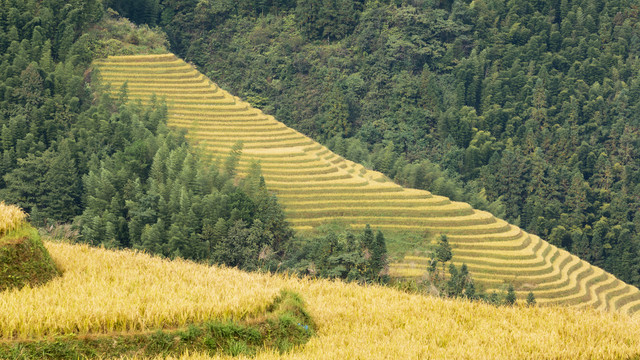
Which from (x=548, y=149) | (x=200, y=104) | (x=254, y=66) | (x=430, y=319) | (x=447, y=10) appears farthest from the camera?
(x=447, y=10)

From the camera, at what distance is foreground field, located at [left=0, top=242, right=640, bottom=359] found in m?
5.39

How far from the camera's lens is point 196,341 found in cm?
541

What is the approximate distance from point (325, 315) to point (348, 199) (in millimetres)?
27091

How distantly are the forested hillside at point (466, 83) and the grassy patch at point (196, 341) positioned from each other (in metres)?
38.6

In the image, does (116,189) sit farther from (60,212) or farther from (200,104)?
(200,104)

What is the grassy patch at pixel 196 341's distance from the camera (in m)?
4.98

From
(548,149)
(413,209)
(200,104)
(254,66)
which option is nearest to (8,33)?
(200,104)

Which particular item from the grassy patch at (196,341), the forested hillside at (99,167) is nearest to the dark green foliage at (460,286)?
the forested hillside at (99,167)

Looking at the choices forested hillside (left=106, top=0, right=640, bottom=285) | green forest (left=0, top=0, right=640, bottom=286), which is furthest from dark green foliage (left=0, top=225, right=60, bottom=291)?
forested hillside (left=106, top=0, right=640, bottom=285)

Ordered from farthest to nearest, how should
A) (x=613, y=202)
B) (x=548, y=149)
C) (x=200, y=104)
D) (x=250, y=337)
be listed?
(x=548, y=149) < (x=613, y=202) < (x=200, y=104) < (x=250, y=337)

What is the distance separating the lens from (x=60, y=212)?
88.1 feet

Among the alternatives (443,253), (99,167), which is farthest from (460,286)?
(99,167)

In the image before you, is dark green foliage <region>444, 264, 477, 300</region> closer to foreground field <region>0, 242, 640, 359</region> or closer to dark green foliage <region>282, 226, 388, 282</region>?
dark green foliage <region>282, 226, 388, 282</region>

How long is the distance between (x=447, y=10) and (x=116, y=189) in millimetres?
41358
